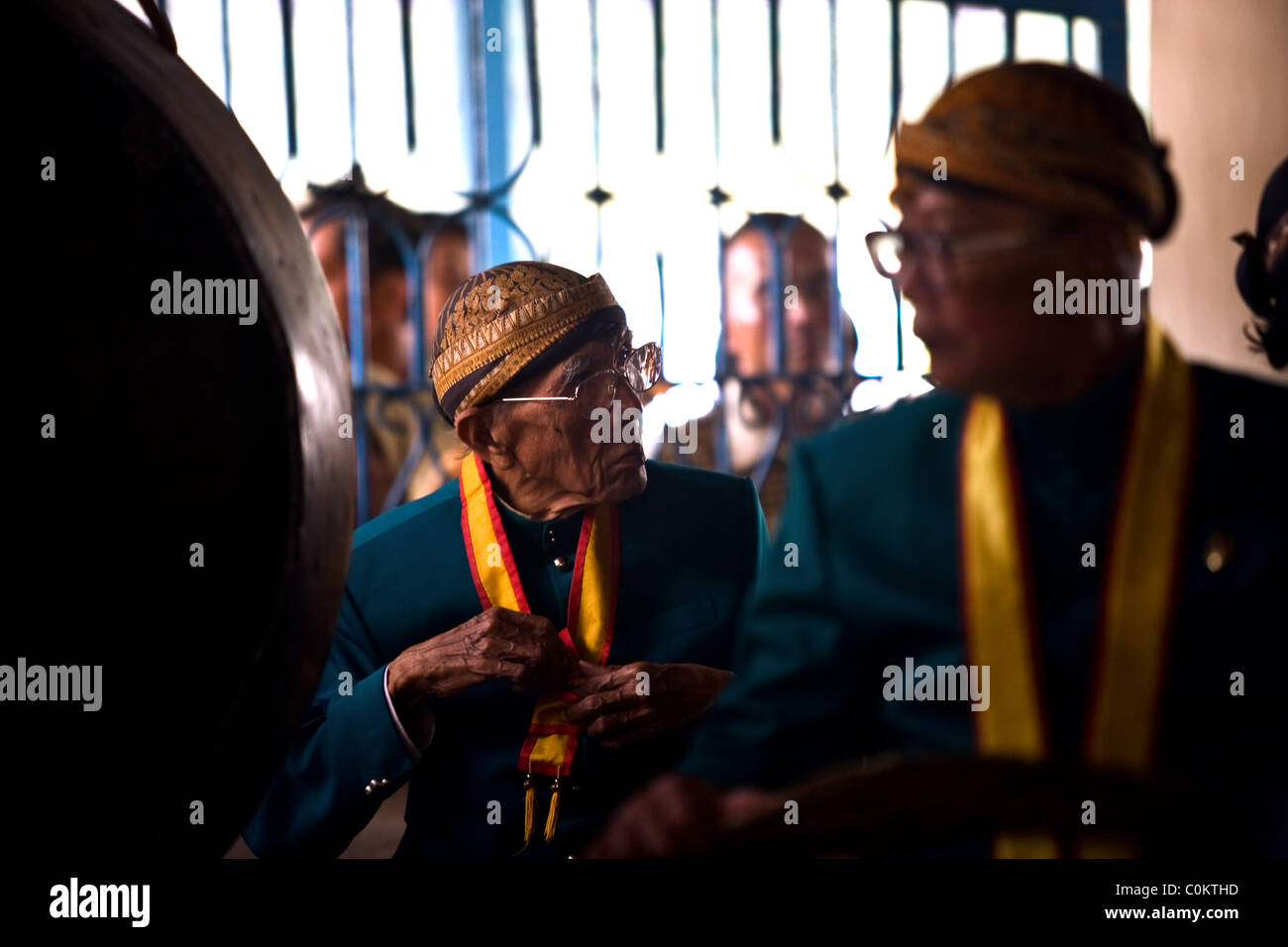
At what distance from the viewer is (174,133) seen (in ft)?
3.96

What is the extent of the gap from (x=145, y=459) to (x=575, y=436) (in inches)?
22.0

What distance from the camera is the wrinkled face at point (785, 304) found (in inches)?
150

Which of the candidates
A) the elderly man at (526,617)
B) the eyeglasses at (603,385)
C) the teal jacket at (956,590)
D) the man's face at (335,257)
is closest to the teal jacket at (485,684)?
Answer: the elderly man at (526,617)

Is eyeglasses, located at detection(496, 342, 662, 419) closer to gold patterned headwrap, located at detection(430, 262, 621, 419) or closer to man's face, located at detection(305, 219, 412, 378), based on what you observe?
gold patterned headwrap, located at detection(430, 262, 621, 419)

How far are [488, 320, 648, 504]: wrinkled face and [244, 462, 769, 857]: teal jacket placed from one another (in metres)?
0.05

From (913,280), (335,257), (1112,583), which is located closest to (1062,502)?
(1112,583)

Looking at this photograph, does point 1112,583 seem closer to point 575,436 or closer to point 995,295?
point 995,295

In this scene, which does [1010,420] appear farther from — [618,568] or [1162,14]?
[1162,14]

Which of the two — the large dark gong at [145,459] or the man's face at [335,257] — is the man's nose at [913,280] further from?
the man's face at [335,257]

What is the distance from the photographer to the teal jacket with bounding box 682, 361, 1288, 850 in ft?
3.15

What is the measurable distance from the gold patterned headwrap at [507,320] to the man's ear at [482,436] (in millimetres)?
15

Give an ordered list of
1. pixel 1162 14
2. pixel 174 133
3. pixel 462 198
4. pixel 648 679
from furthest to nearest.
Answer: pixel 462 198 < pixel 1162 14 < pixel 648 679 < pixel 174 133

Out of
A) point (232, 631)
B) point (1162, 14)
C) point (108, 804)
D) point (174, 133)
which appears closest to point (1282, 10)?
point (1162, 14)

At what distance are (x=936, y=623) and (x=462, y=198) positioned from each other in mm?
2765
